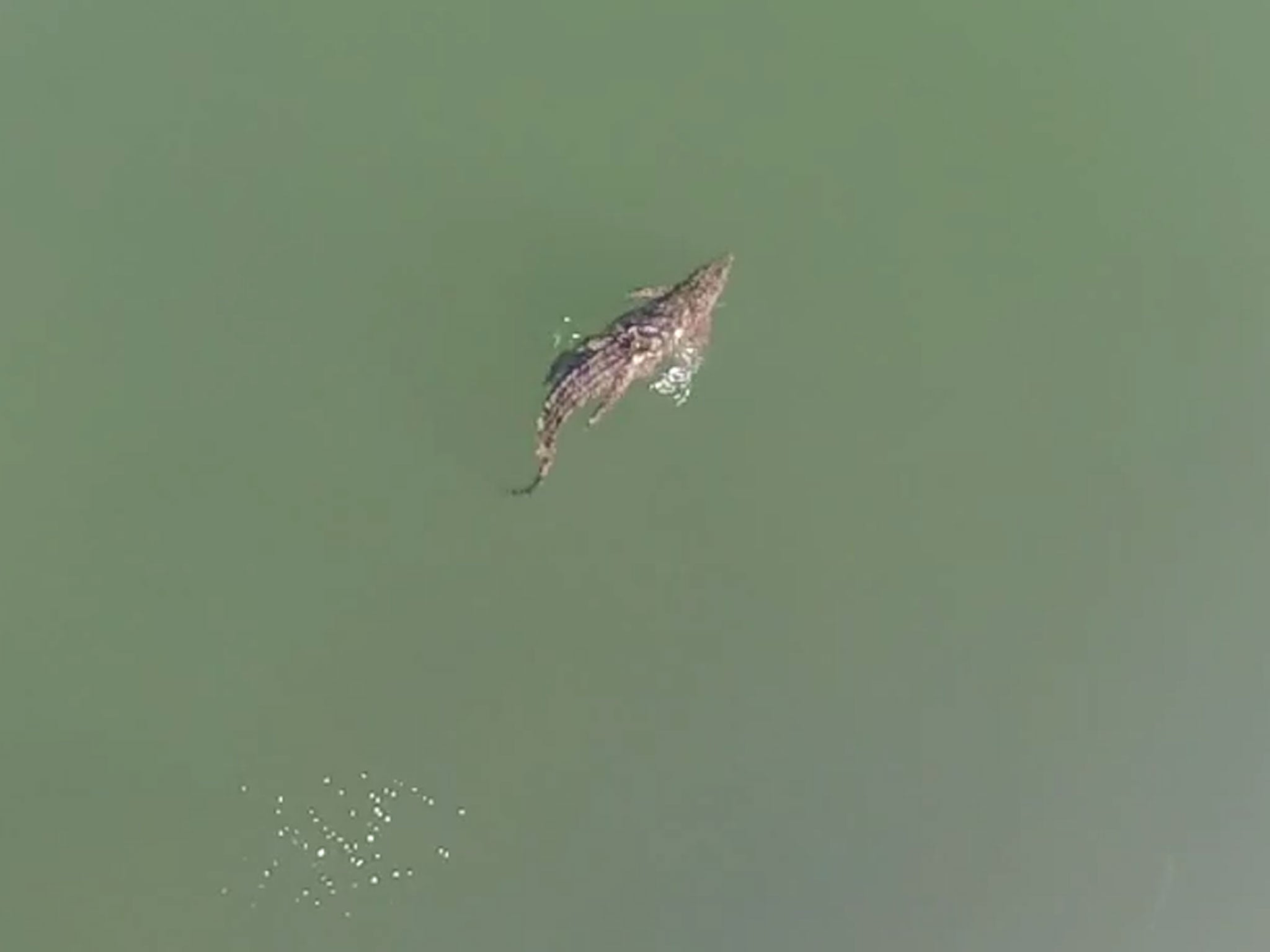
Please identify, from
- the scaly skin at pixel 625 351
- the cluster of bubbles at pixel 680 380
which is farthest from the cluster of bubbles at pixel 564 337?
the cluster of bubbles at pixel 680 380

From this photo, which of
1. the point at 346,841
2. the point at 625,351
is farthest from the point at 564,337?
the point at 346,841

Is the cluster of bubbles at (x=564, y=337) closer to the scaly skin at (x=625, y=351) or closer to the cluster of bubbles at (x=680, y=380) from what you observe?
the scaly skin at (x=625, y=351)

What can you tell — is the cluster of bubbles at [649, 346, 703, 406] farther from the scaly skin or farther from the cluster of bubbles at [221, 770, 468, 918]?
the cluster of bubbles at [221, 770, 468, 918]

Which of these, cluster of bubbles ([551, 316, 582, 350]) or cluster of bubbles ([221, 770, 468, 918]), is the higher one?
cluster of bubbles ([551, 316, 582, 350])

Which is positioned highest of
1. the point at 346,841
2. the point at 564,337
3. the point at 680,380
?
the point at 564,337

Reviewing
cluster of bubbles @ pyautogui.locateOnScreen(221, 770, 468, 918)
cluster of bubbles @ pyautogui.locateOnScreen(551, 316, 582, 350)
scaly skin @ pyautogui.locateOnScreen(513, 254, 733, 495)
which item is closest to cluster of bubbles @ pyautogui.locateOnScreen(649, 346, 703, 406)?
scaly skin @ pyautogui.locateOnScreen(513, 254, 733, 495)

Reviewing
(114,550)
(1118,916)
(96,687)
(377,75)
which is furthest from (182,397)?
(1118,916)

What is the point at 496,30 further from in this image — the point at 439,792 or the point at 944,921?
the point at 944,921

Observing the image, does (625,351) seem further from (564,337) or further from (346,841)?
(346,841)
